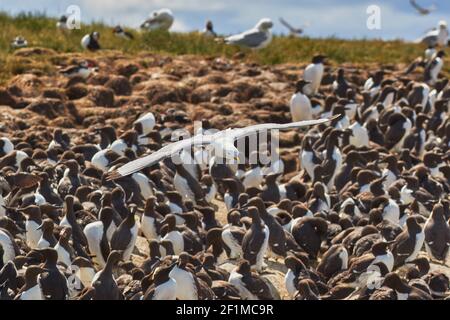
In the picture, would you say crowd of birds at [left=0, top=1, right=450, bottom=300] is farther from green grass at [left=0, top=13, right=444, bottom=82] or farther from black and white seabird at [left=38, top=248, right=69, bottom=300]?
green grass at [left=0, top=13, right=444, bottom=82]

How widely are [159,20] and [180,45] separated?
352 cm

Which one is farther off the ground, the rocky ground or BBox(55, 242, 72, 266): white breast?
the rocky ground

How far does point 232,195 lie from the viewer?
71.6ft

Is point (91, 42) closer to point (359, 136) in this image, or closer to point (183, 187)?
point (359, 136)

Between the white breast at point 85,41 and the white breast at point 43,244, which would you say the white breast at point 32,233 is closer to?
the white breast at point 43,244

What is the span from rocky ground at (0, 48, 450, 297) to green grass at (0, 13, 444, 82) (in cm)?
109

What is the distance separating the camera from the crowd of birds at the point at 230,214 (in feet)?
52.1

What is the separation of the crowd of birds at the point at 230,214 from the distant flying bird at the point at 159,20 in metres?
11.1

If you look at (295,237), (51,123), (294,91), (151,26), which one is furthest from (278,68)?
(295,237)

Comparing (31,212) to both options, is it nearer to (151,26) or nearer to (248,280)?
(248,280)

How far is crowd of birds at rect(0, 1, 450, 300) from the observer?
626 inches

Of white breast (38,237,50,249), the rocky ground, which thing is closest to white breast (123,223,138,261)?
white breast (38,237,50,249)

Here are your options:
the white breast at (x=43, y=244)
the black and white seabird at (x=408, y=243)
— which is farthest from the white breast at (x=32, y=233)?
the black and white seabird at (x=408, y=243)
